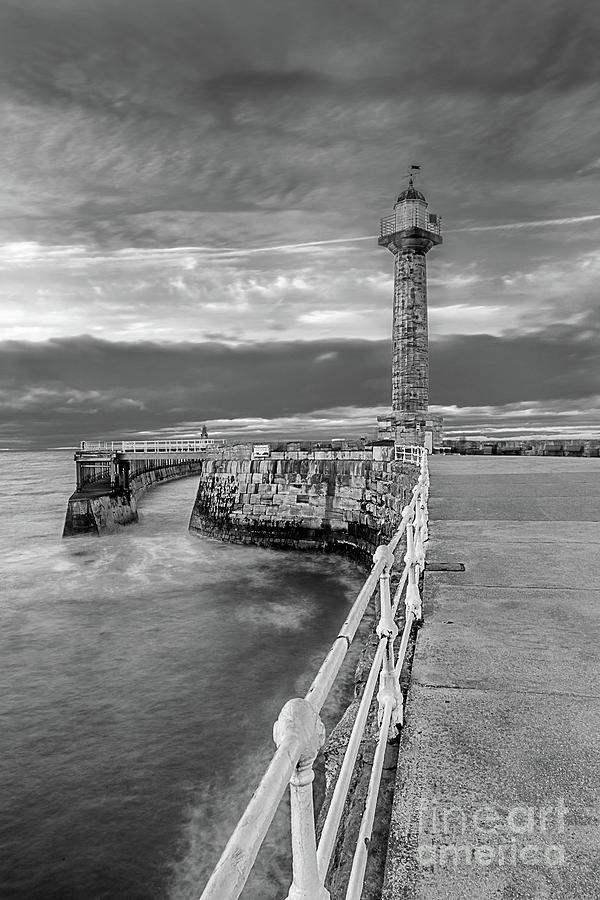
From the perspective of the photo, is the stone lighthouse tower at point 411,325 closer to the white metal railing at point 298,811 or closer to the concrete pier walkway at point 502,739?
the concrete pier walkway at point 502,739

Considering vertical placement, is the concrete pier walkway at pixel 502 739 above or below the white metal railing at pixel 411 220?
below

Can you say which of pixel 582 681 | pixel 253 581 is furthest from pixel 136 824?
pixel 253 581

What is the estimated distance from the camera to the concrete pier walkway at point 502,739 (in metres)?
2.00

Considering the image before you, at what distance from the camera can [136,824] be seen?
6289 millimetres

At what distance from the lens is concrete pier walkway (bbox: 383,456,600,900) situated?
2.00 m

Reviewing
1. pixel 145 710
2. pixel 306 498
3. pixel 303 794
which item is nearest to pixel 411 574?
pixel 303 794

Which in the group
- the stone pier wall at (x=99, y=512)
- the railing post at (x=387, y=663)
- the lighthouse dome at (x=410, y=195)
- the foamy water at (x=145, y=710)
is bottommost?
the foamy water at (x=145, y=710)

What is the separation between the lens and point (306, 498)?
2153 centimetres

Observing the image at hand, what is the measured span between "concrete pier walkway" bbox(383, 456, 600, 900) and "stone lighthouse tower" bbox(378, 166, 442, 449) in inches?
993

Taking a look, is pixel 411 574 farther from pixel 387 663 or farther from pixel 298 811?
pixel 298 811

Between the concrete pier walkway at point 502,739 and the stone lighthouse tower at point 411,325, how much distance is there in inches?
993

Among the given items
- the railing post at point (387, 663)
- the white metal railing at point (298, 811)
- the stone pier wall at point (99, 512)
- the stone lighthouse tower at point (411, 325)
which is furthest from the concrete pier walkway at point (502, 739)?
the stone lighthouse tower at point (411, 325)

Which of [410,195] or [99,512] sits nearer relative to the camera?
[99,512]

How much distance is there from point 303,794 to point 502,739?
6.26ft
